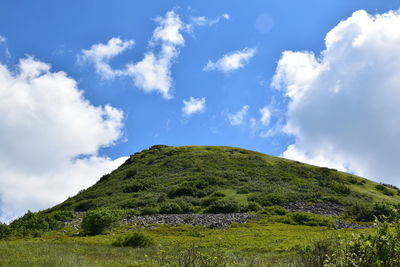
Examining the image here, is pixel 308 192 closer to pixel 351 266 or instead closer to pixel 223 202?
pixel 223 202

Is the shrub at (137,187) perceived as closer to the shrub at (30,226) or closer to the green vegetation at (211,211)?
the green vegetation at (211,211)

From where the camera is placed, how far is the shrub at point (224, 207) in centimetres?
4662

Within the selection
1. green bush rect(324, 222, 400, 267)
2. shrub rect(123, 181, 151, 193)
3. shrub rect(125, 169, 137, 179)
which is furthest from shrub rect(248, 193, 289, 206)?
green bush rect(324, 222, 400, 267)

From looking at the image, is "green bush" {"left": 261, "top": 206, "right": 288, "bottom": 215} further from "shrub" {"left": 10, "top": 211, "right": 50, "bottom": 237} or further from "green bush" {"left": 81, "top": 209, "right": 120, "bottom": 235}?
"shrub" {"left": 10, "top": 211, "right": 50, "bottom": 237}

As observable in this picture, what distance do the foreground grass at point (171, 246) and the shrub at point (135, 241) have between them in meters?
0.65

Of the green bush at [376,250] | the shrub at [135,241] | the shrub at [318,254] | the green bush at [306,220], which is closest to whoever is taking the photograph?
the green bush at [376,250]

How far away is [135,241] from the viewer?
23891 millimetres

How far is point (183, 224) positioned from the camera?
1460 inches

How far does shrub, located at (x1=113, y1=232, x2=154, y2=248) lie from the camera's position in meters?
23.6

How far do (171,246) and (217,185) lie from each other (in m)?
41.5

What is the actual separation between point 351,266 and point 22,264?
11.3 meters

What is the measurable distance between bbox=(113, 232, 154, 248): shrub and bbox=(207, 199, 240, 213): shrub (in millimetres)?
23379

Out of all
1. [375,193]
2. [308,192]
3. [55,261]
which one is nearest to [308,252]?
[55,261]

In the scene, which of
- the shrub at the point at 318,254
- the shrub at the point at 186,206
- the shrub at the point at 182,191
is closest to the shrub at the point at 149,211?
the shrub at the point at 186,206
